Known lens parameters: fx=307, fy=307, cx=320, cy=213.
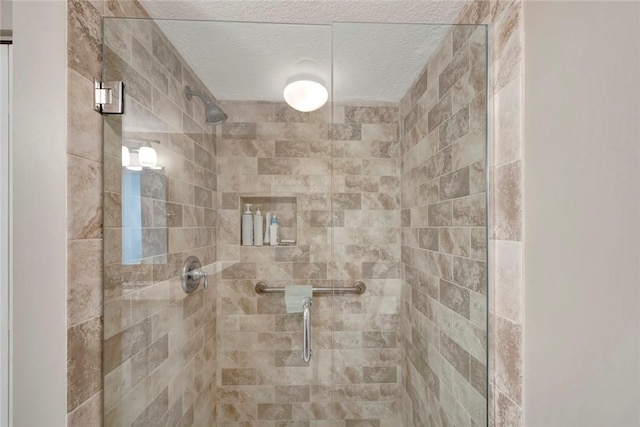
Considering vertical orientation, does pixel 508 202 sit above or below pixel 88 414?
above

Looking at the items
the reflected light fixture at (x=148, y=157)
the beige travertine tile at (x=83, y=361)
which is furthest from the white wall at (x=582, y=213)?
the beige travertine tile at (x=83, y=361)

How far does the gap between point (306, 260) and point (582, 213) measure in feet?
2.38

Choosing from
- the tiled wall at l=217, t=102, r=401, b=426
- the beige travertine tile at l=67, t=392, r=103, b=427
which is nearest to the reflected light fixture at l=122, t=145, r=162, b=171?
the tiled wall at l=217, t=102, r=401, b=426

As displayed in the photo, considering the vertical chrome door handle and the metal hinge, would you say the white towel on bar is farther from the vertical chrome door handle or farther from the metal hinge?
the metal hinge

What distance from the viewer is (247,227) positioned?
1.03 m

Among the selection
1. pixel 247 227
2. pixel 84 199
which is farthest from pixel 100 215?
pixel 247 227

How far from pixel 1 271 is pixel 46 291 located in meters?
0.19

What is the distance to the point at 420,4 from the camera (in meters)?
1.09

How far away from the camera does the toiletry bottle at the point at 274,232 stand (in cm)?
103

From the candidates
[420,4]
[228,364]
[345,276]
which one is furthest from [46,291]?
[420,4]

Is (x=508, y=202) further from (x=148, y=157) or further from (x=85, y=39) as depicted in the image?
(x=85, y=39)

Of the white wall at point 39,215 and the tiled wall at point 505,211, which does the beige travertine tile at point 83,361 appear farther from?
the tiled wall at point 505,211

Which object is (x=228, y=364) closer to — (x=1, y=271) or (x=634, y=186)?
(x=1, y=271)

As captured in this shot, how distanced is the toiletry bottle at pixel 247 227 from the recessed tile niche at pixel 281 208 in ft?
0.03
